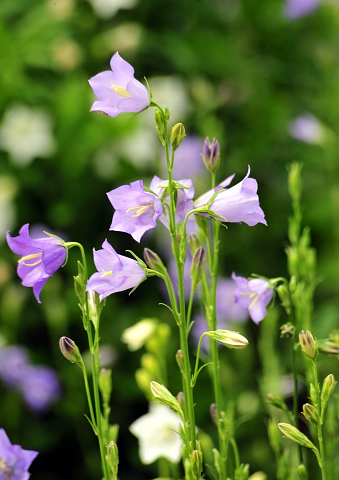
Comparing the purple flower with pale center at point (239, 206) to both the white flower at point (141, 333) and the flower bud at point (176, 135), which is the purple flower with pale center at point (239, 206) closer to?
the flower bud at point (176, 135)

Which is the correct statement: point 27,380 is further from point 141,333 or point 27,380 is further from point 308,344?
point 308,344

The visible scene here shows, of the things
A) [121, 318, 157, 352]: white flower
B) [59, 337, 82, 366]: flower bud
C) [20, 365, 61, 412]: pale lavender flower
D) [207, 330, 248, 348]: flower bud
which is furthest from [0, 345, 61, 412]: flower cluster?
[207, 330, 248, 348]: flower bud

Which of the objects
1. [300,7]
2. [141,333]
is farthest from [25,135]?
[300,7]

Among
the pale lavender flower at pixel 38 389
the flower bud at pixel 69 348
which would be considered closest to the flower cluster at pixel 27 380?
the pale lavender flower at pixel 38 389

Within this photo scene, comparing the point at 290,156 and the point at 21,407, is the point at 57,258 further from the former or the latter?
the point at 290,156

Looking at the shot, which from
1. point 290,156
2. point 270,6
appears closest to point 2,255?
point 290,156

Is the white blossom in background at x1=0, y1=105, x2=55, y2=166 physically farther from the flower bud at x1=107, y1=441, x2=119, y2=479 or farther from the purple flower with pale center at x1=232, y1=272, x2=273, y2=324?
the flower bud at x1=107, y1=441, x2=119, y2=479
